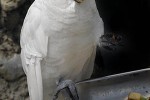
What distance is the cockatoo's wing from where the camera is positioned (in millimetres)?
1405

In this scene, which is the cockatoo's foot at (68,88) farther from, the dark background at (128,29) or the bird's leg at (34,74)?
the dark background at (128,29)

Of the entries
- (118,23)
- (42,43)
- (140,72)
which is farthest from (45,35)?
(118,23)

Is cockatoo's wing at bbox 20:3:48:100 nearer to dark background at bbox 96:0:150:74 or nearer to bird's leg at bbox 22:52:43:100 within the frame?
bird's leg at bbox 22:52:43:100

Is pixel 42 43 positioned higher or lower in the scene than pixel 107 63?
higher

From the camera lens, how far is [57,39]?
1405 millimetres

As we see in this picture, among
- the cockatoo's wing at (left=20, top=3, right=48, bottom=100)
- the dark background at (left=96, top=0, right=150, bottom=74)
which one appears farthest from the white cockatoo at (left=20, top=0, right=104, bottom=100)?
the dark background at (left=96, top=0, right=150, bottom=74)

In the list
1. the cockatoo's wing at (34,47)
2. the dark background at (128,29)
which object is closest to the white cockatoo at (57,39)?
the cockatoo's wing at (34,47)

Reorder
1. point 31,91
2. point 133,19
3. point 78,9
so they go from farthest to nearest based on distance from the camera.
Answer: point 133,19, point 31,91, point 78,9

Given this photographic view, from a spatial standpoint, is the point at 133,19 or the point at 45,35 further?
the point at 133,19

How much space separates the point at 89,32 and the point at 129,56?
55 centimetres

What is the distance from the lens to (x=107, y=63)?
1.95m

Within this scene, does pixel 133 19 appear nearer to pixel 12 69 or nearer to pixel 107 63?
pixel 107 63

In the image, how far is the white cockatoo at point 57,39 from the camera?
4.42ft

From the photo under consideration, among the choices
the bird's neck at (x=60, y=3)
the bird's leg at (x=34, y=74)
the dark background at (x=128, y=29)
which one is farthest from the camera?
the dark background at (x=128, y=29)
